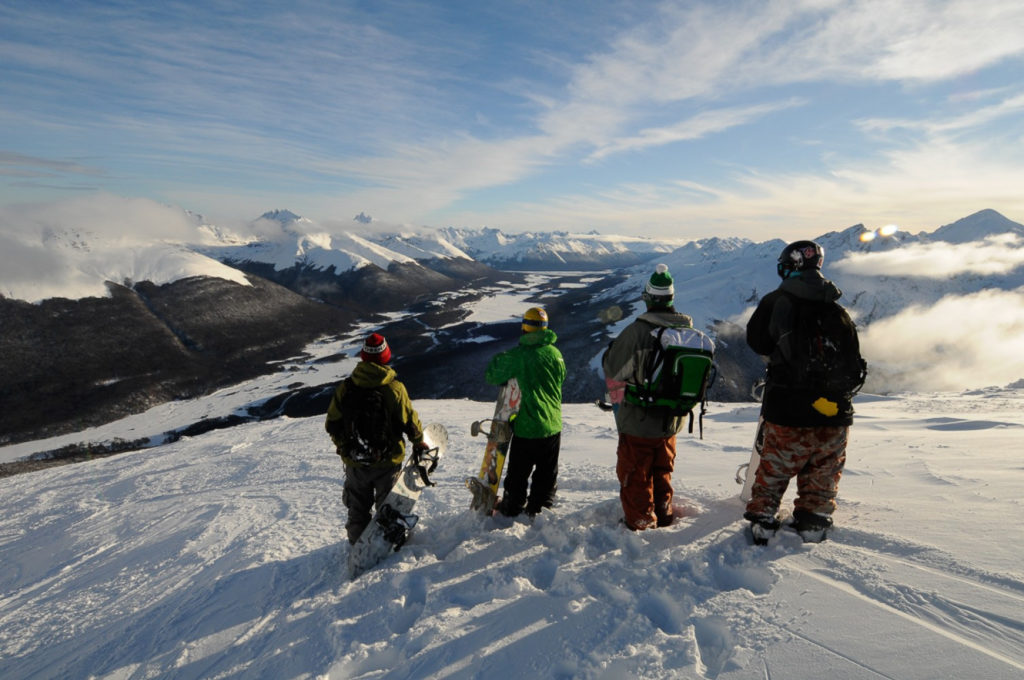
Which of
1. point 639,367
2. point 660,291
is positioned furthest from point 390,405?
point 660,291

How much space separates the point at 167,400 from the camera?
55.5 meters

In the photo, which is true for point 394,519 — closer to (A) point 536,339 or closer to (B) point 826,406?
(A) point 536,339

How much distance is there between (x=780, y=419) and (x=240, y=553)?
6.28 m

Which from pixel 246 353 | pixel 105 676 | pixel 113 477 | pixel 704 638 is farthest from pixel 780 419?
pixel 246 353

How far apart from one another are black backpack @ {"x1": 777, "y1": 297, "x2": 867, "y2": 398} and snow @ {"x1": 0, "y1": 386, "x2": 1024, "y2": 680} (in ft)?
4.76

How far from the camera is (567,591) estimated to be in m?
3.78

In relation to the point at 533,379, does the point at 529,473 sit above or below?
below

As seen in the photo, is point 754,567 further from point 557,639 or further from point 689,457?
point 689,457

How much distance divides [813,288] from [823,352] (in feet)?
1.83

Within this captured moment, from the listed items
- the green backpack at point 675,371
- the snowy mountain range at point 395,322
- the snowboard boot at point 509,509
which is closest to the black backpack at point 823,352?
→ the green backpack at point 675,371

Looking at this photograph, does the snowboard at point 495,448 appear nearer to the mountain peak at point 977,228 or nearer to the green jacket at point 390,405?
the green jacket at point 390,405

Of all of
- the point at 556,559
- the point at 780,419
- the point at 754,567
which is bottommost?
the point at 556,559

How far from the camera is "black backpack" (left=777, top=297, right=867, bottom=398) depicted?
3939 mm

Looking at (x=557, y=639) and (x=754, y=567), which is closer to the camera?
(x=557, y=639)
